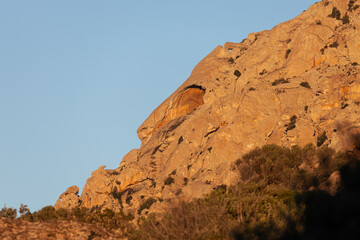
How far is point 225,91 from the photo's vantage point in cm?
10281

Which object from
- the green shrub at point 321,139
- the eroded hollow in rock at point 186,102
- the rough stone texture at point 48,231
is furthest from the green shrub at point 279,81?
the rough stone texture at point 48,231

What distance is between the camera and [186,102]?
367 ft

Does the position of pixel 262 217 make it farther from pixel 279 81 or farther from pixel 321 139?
pixel 279 81

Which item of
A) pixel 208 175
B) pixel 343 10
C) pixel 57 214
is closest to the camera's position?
pixel 57 214

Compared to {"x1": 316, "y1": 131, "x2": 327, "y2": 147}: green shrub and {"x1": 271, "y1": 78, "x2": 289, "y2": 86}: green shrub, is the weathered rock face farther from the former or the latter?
{"x1": 271, "y1": 78, "x2": 289, "y2": 86}: green shrub

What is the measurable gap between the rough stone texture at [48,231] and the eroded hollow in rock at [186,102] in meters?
68.3

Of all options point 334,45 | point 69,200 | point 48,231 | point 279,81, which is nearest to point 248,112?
point 279,81

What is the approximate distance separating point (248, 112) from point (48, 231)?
50.7m

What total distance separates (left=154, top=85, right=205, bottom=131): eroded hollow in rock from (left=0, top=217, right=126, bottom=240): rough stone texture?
68.3 metres

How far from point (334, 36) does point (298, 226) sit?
215ft

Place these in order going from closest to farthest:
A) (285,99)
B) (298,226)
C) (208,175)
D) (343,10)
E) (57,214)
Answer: (298,226)
(57,214)
(208,175)
(285,99)
(343,10)

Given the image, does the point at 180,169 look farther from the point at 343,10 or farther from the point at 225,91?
the point at 343,10

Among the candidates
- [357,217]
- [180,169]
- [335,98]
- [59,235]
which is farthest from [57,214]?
[335,98]

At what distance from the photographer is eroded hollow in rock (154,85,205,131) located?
111 m
